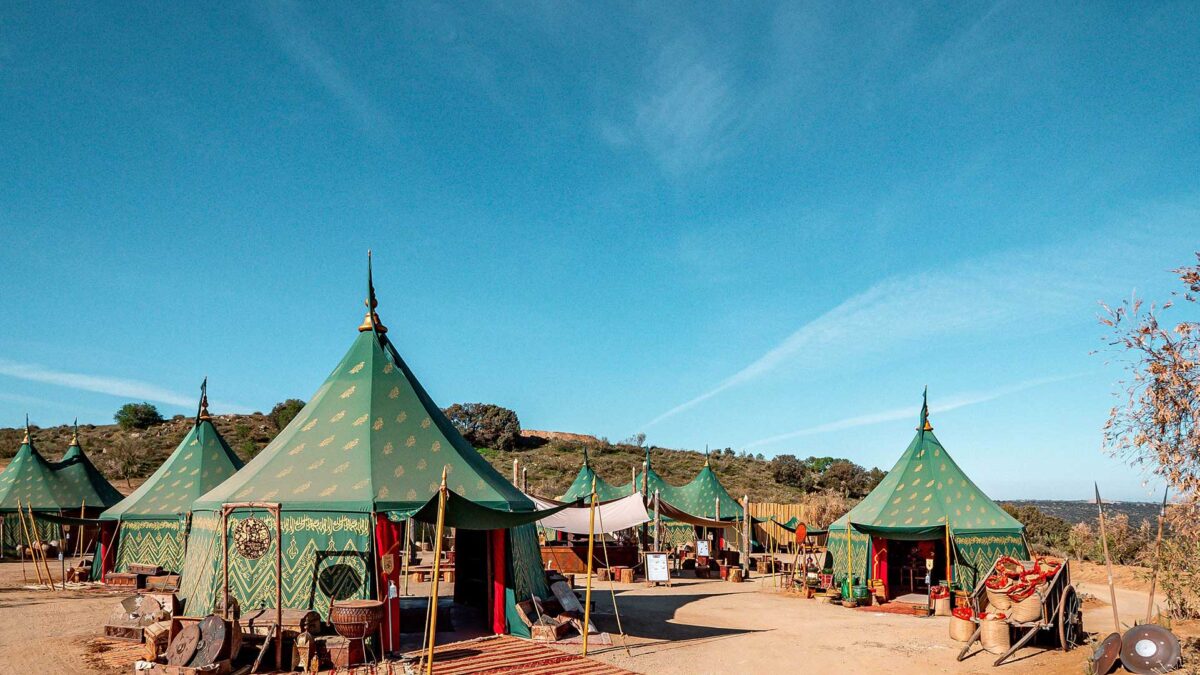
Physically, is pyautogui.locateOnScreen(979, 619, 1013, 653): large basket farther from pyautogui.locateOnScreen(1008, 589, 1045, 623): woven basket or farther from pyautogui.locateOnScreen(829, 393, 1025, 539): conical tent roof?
pyautogui.locateOnScreen(829, 393, 1025, 539): conical tent roof

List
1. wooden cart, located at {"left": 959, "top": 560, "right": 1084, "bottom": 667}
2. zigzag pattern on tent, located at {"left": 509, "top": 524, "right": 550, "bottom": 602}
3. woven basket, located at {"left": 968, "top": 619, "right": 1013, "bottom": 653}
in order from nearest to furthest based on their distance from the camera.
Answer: woven basket, located at {"left": 968, "top": 619, "right": 1013, "bottom": 653} < wooden cart, located at {"left": 959, "top": 560, "right": 1084, "bottom": 667} < zigzag pattern on tent, located at {"left": 509, "top": 524, "right": 550, "bottom": 602}

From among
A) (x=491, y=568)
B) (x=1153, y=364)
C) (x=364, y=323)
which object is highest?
(x=364, y=323)

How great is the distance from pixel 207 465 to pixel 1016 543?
2233 centimetres

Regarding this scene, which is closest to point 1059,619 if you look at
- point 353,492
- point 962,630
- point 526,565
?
point 962,630

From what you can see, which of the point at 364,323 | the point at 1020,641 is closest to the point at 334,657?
the point at 364,323

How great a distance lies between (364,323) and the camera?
1513 centimetres

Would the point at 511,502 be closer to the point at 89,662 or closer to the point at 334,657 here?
the point at 334,657

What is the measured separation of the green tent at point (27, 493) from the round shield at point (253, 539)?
65.4ft

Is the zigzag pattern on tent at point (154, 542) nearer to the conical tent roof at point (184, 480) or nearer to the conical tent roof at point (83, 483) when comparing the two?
the conical tent roof at point (184, 480)

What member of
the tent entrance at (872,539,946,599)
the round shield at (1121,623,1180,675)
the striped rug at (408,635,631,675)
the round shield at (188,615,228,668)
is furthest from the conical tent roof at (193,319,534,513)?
the tent entrance at (872,539,946,599)

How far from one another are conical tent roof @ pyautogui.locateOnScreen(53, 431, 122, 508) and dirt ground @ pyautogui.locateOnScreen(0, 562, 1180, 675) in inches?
285

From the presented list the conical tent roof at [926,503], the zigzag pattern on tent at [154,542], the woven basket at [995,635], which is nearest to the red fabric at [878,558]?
the conical tent roof at [926,503]

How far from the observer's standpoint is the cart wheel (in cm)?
1327

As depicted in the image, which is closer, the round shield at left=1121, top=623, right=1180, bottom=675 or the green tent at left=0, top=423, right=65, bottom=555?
the round shield at left=1121, top=623, right=1180, bottom=675
